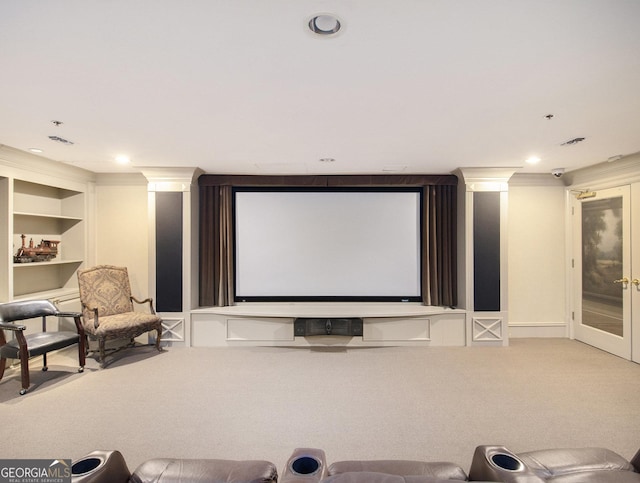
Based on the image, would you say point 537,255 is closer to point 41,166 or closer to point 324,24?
point 324,24

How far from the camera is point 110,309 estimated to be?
13.0 ft

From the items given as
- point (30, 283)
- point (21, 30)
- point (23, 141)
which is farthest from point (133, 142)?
point (30, 283)

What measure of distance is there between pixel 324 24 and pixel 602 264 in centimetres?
468

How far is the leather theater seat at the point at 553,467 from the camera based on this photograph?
1031mm

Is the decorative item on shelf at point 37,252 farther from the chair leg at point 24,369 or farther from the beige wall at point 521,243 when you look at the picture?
the chair leg at point 24,369

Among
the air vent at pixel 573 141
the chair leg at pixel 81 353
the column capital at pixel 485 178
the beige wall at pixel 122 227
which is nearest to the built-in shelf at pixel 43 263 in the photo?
the beige wall at pixel 122 227

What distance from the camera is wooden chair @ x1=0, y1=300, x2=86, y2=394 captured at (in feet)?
9.35

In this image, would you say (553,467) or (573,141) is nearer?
(553,467)

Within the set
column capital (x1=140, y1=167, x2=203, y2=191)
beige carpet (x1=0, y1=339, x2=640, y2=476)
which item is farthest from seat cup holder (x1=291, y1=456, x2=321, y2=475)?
column capital (x1=140, y1=167, x2=203, y2=191)

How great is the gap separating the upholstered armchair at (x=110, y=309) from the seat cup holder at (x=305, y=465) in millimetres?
3178

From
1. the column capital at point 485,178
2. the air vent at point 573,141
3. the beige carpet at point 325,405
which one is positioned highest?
the air vent at point 573,141

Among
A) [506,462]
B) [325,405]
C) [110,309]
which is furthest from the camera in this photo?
[110,309]

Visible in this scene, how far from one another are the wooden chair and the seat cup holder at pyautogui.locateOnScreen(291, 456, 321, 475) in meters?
3.03

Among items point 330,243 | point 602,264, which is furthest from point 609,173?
point 330,243
